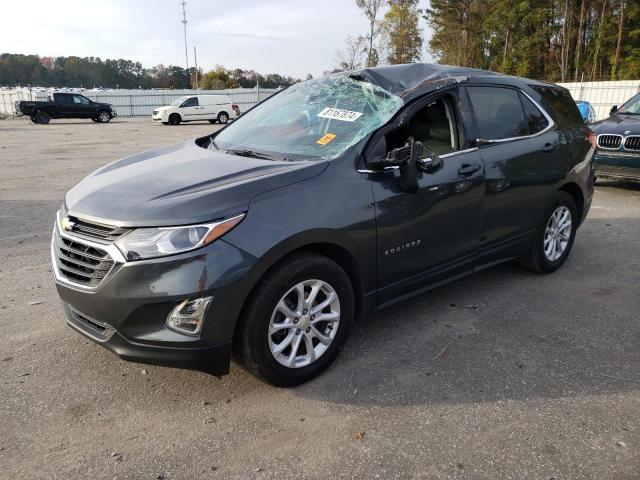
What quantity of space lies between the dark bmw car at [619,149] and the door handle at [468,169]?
18.0ft

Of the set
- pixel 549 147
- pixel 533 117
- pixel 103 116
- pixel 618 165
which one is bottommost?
pixel 618 165

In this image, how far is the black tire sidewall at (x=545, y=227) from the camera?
4738 mm

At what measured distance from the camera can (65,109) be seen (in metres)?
30.2

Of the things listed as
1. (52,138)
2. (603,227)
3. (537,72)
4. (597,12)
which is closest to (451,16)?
(537,72)

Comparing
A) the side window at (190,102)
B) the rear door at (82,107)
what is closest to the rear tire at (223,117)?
the side window at (190,102)

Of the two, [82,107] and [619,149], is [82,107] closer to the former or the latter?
[82,107]

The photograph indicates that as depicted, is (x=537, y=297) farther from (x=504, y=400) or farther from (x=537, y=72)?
(x=537, y=72)

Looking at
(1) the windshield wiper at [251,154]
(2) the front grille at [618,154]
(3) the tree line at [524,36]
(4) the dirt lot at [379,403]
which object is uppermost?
(3) the tree line at [524,36]

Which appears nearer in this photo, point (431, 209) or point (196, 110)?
point (431, 209)

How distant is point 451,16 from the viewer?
158ft

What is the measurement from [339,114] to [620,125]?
22.3ft

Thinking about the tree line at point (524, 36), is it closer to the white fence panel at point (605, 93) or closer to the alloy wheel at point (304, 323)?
the white fence panel at point (605, 93)

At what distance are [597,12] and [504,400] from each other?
45889 millimetres

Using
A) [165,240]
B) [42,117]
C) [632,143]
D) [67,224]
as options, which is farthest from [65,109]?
[165,240]
